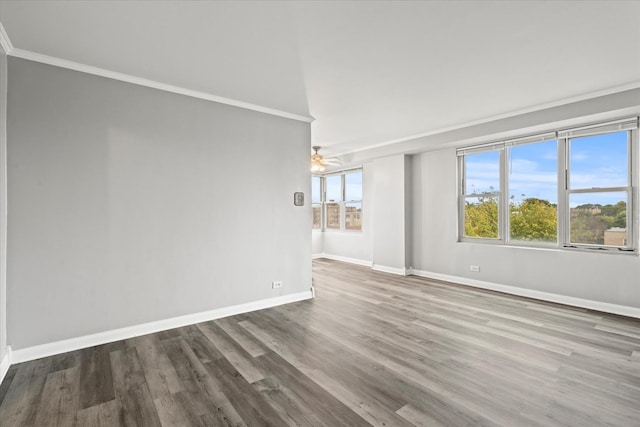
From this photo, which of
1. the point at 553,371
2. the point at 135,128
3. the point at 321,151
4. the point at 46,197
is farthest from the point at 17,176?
the point at 321,151

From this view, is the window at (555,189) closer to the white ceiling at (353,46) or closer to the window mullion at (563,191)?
the window mullion at (563,191)

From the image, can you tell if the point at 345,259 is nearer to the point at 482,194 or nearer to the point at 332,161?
the point at 332,161

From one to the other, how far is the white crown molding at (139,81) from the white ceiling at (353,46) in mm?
76

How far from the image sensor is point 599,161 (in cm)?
403

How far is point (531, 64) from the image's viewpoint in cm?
291

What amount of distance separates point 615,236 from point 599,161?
97cm

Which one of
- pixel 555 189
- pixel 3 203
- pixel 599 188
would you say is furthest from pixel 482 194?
pixel 3 203

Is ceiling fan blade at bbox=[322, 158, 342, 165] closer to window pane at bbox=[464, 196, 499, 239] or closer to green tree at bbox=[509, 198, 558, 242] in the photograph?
window pane at bbox=[464, 196, 499, 239]

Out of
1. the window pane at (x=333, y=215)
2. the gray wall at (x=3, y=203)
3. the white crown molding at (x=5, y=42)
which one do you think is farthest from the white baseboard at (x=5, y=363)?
the window pane at (x=333, y=215)

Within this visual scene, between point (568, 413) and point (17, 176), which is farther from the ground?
point (17, 176)

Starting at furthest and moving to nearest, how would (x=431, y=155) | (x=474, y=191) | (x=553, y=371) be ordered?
(x=431, y=155) → (x=474, y=191) → (x=553, y=371)

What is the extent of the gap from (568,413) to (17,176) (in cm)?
443

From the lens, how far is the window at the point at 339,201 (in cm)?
771

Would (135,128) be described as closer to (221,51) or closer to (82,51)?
(82,51)
